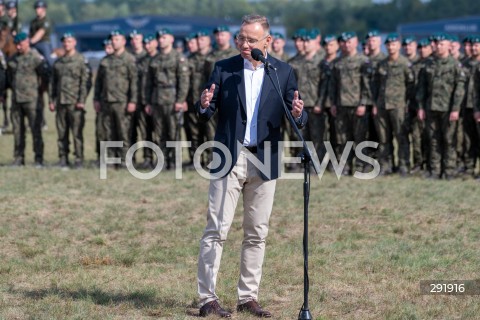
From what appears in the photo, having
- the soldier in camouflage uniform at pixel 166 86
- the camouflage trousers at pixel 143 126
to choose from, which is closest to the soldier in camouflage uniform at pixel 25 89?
the camouflage trousers at pixel 143 126

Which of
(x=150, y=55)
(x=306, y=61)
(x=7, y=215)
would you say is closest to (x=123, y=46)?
(x=150, y=55)

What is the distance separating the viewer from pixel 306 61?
54.5ft

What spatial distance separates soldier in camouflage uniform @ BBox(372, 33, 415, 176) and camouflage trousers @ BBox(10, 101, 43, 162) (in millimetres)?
5438

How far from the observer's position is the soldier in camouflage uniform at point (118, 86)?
1681 cm

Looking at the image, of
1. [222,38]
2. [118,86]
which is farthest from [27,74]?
[222,38]

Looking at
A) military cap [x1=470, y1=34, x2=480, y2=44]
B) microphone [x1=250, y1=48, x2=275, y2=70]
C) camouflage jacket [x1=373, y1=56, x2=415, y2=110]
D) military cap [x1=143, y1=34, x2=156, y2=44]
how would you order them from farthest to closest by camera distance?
1. military cap [x1=143, y1=34, x2=156, y2=44]
2. camouflage jacket [x1=373, y1=56, x2=415, y2=110]
3. military cap [x1=470, y1=34, x2=480, y2=44]
4. microphone [x1=250, y1=48, x2=275, y2=70]

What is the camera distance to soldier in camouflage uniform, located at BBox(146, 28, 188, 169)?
54.5 ft

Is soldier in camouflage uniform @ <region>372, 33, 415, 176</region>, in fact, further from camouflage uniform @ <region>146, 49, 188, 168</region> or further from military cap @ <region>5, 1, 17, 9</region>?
military cap @ <region>5, 1, 17, 9</region>

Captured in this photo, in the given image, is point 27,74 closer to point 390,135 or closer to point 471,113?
point 390,135

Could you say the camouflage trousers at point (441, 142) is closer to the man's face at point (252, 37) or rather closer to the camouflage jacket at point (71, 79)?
the camouflage jacket at point (71, 79)

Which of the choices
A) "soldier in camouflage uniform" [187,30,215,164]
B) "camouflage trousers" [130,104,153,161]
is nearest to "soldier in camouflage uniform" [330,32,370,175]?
"soldier in camouflage uniform" [187,30,215,164]

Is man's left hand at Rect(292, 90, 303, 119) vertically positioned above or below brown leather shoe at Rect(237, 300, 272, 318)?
above

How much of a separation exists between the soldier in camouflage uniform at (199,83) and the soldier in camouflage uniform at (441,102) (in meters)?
3.38

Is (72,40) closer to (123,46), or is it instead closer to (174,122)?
(123,46)
